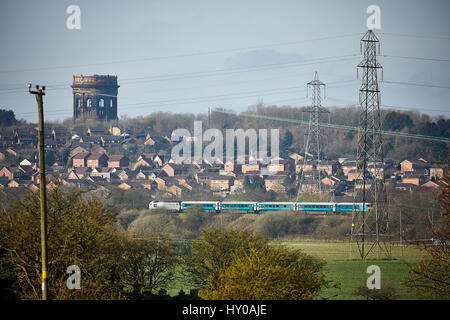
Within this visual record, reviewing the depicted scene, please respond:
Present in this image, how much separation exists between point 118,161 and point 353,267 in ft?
163

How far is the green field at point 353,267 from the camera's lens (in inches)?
924

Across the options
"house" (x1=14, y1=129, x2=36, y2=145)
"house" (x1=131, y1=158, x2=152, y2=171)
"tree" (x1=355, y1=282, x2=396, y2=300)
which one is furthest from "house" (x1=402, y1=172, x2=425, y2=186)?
"house" (x1=14, y1=129, x2=36, y2=145)

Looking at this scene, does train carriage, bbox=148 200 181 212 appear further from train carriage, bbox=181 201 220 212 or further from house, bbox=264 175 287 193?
house, bbox=264 175 287 193

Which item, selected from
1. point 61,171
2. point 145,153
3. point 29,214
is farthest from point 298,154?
point 29,214

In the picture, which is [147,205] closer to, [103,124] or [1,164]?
[1,164]

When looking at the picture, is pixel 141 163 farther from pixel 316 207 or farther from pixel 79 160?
pixel 316 207

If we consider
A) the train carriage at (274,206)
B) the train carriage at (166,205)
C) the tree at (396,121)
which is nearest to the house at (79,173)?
the train carriage at (166,205)

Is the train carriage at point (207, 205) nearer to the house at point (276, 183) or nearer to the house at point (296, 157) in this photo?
the house at point (276, 183)

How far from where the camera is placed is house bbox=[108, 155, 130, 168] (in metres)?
74.4

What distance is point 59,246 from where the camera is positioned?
14062 mm

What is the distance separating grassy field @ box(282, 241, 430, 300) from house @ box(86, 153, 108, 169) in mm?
42584

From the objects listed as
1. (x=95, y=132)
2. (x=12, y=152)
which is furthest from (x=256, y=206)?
(x=95, y=132)

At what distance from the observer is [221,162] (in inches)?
2995

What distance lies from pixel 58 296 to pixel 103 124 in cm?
8185
